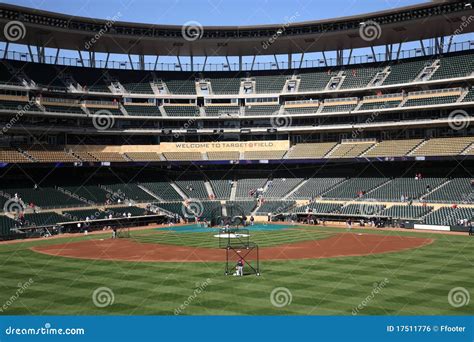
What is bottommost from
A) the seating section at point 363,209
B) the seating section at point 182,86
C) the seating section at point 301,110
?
the seating section at point 363,209

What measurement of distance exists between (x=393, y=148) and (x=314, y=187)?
12809 mm

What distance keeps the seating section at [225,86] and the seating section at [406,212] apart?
37.1 m

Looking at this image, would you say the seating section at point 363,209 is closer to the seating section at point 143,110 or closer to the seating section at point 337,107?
the seating section at point 337,107

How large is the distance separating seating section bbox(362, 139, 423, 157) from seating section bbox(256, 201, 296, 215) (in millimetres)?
13315

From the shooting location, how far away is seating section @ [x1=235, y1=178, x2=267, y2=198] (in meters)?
83.9

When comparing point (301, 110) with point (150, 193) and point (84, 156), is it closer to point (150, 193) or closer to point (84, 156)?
point (150, 193)

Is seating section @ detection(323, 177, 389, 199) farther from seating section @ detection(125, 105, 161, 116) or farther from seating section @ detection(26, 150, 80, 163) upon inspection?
seating section @ detection(26, 150, 80, 163)

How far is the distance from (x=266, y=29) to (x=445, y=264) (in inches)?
2241

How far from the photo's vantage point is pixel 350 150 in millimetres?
81875

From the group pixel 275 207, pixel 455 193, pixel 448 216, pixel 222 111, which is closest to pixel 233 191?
pixel 275 207

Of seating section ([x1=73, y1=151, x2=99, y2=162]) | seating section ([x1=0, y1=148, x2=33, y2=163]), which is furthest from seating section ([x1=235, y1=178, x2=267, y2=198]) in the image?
seating section ([x1=0, y1=148, x2=33, y2=163])

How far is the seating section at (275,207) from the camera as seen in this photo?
7756cm

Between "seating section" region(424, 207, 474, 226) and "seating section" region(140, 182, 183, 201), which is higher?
"seating section" region(140, 182, 183, 201)

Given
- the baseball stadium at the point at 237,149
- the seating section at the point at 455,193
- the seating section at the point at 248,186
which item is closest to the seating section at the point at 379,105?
the baseball stadium at the point at 237,149
